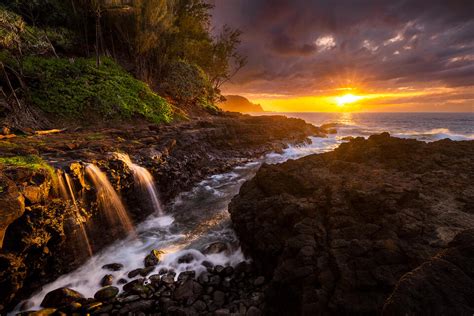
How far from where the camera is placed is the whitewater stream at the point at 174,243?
6023 millimetres

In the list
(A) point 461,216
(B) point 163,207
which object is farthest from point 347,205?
(B) point 163,207

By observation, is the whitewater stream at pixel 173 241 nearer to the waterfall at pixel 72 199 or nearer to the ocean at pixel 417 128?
the waterfall at pixel 72 199

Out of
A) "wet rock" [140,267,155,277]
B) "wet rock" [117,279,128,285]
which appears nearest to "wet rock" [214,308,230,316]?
"wet rock" [140,267,155,277]

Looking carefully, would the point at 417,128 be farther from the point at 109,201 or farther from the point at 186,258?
the point at 109,201

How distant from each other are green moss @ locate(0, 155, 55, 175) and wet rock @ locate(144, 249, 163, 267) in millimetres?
3650

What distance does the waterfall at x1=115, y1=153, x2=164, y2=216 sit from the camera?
9378 mm

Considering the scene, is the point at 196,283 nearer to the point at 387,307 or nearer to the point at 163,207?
the point at 387,307

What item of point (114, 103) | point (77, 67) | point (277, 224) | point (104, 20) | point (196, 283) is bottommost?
point (196, 283)

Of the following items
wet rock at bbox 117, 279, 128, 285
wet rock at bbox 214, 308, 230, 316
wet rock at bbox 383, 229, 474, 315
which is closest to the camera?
wet rock at bbox 383, 229, 474, 315

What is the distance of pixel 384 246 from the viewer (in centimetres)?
410

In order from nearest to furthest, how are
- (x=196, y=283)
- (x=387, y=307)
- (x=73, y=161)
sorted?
(x=387, y=307) → (x=196, y=283) → (x=73, y=161)

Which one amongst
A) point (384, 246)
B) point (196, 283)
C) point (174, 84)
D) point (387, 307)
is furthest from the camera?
point (174, 84)

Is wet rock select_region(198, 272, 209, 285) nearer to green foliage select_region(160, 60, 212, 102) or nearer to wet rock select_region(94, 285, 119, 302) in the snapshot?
wet rock select_region(94, 285, 119, 302)

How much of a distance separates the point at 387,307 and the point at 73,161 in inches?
349
